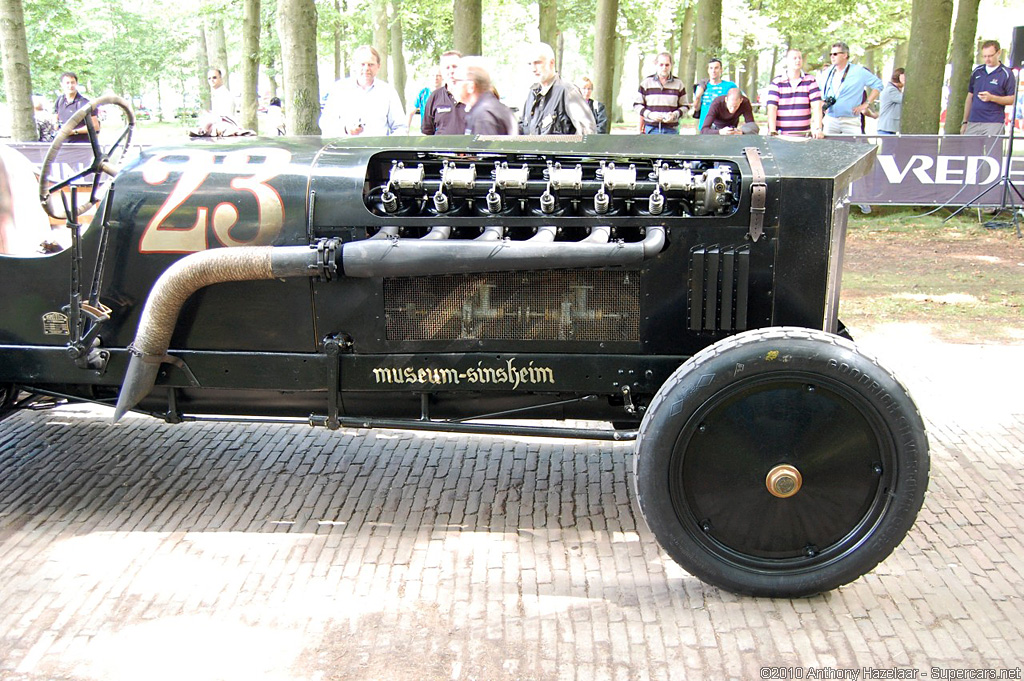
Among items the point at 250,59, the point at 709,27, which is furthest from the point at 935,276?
the point at 250,59

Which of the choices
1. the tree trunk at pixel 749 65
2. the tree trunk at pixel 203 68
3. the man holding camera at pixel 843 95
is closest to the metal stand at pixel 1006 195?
the man holding camera at pixel 843 95

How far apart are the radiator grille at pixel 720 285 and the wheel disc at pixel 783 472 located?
457 mm

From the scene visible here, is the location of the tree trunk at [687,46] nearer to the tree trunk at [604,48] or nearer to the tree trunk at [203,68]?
the tree trunk at [604,48]

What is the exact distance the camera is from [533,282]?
142 inches

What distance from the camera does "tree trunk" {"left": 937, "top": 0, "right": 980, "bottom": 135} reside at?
48.9 ft

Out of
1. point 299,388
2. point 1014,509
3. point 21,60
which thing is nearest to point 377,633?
point 299,388

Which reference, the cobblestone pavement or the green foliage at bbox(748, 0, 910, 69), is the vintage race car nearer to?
the cobblestone pavement

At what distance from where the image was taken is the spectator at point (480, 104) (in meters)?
5.79

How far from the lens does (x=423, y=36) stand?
81.0 ft

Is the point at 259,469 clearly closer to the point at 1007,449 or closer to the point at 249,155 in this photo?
the point at 249,155

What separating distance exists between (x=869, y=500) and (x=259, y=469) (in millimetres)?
2959

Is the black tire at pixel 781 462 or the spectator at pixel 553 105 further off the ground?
the spectator at pixel 553 105

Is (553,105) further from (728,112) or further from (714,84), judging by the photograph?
(714,84)

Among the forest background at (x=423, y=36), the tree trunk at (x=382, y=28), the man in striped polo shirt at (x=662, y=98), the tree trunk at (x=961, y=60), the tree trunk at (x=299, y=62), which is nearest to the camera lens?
the tree trunk at (x=299, y=62)
